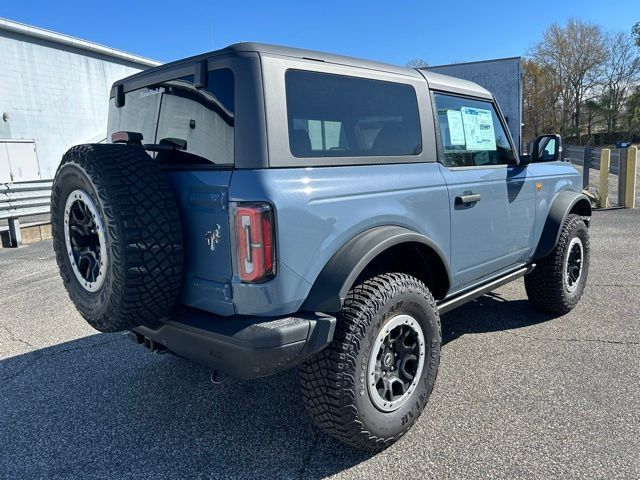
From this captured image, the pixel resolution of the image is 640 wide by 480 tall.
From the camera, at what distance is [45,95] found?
48.6 ft

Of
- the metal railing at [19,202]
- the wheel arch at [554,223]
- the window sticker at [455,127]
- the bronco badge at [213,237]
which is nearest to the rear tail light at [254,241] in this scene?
the bronco badge at [213,237]

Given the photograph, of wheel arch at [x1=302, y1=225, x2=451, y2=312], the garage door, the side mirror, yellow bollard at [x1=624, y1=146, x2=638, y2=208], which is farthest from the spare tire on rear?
the garage door

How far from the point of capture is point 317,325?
7.07 ft

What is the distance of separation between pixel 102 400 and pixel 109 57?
17003mm

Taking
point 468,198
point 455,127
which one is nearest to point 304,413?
point 468,198

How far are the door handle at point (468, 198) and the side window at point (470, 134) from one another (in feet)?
0.73

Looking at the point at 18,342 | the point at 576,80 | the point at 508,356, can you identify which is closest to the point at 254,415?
the point at 508,356

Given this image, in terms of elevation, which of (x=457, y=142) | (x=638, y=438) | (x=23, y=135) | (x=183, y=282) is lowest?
(x=638, y=438)

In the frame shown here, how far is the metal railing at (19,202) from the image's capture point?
857 cm

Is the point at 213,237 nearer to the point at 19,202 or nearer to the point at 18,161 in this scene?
the point at 19,202

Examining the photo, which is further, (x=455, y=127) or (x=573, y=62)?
(x=573, y=62)

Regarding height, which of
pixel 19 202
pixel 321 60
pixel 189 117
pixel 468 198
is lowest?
pixel 19 202

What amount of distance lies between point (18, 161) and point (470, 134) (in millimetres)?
14717

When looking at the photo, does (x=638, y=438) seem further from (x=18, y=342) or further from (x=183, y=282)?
(x=18, y=342)
